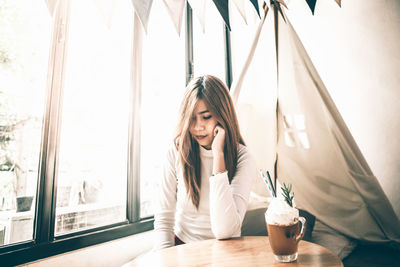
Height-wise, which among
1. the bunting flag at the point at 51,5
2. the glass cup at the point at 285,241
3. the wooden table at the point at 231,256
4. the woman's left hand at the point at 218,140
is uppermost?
the bunting flag at the point at 51,5

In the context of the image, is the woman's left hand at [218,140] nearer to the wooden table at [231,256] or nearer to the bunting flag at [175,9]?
the wooden table at [231,256]

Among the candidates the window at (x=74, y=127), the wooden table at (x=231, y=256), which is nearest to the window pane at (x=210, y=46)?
the window at (x=74, y=127)

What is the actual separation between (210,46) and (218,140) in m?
1.68

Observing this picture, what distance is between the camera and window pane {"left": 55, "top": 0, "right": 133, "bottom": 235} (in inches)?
52.2

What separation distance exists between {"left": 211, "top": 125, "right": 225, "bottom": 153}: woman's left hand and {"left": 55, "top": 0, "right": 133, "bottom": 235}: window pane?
0.76 metres

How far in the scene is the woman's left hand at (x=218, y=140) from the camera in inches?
40.0

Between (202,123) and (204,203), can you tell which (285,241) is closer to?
(204,203)

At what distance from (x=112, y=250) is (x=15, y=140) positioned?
771 mm

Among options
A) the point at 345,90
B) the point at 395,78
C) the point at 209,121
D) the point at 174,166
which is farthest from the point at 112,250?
the point at 395,78

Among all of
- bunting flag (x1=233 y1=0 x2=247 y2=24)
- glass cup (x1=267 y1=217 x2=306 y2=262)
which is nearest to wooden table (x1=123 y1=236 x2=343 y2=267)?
glass cup (x1=267 y1=217 x2=306 y2=262)

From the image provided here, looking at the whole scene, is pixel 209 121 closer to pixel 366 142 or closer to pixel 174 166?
pixel 174 166

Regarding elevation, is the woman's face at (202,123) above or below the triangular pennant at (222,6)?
below

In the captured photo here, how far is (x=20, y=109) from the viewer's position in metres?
1.17

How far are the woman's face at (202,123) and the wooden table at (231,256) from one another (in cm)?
51
